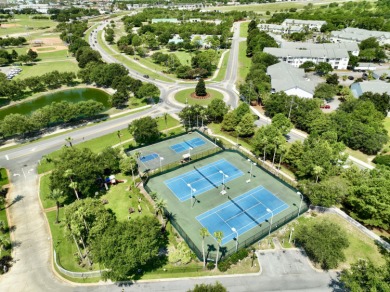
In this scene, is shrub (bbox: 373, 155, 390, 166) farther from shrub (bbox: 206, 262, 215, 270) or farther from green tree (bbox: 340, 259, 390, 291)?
shrub (bbox: 206, 262, 215, 270)

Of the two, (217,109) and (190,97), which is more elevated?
(217,109)

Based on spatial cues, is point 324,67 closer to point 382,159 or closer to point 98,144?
point 382,159

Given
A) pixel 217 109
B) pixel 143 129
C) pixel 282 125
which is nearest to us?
pixel 143 129

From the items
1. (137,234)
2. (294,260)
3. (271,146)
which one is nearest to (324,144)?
(271,146)

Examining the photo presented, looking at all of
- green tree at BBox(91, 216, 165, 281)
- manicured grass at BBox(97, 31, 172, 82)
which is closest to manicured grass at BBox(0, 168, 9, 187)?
green tree at BBox(91, 216, 165, 281)

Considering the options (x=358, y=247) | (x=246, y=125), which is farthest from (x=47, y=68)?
(x=358, y=247)

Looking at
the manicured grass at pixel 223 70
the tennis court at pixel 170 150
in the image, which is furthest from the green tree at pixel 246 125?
the manicured grass at pixel 223 70

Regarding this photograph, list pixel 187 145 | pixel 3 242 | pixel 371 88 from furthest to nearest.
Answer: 1. pixel 371 88
2. pixel 187 145
3. pixel 3 242
